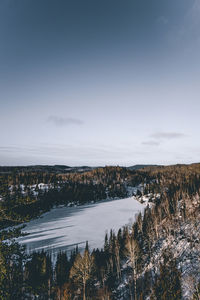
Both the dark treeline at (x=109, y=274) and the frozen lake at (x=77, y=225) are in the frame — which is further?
the frozen lake at (x=77, y=225)

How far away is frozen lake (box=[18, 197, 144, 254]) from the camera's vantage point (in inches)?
3401

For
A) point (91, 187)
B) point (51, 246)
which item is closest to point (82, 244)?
point (51, 246)

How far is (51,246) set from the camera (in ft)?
272

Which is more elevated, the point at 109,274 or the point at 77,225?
the point at 109,274

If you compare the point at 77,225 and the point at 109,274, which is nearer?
the point at 109,274

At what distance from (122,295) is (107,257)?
57.2 feet

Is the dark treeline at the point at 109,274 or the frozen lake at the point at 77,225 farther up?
the dark treeline at the point at 109,274

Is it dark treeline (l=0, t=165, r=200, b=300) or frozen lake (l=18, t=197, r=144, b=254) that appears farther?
frozen lake (l=18, t=197, r=144, b=254)

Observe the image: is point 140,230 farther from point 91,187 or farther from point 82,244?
point 91,187

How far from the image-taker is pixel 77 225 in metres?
114

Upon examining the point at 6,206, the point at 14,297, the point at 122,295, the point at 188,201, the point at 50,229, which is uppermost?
the point at 6,206

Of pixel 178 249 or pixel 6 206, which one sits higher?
pixel 6 206

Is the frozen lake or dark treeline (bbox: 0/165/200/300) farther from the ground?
dark treeline (bbox: 0/165/200/300)

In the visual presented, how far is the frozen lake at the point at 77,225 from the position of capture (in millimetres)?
86375
